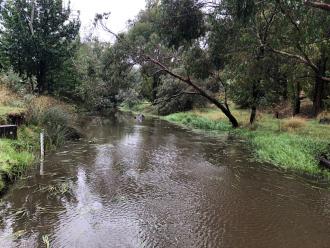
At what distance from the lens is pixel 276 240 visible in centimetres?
646

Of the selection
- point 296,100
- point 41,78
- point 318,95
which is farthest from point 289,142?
point 41,78

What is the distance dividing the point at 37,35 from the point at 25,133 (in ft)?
40.0

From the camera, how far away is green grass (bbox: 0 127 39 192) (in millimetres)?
8757

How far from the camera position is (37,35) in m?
22.8

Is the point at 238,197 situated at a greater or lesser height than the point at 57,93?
lesser

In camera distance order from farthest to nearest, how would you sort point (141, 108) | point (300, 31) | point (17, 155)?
1. point (141, 108)
2. point (300, 31)
3. point (17, 155)

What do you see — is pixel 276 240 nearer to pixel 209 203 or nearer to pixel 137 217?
pixel 209 203

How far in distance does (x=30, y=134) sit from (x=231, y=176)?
7.25 m

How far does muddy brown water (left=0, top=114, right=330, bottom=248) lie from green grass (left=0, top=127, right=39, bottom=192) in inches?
12.9

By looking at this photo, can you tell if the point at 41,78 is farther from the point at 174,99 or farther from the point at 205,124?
the point at 174,99

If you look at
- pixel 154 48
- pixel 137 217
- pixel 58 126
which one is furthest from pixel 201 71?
pixel 137 217

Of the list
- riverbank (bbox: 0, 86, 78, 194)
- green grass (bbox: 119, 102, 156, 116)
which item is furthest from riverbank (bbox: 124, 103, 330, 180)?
green grass (bbox: 119, 102, 156, 116)

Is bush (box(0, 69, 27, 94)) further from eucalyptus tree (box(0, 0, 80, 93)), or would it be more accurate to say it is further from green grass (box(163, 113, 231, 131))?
green grass (box(163, 113, 231, 131))

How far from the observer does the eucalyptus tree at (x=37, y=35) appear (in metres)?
22.5
